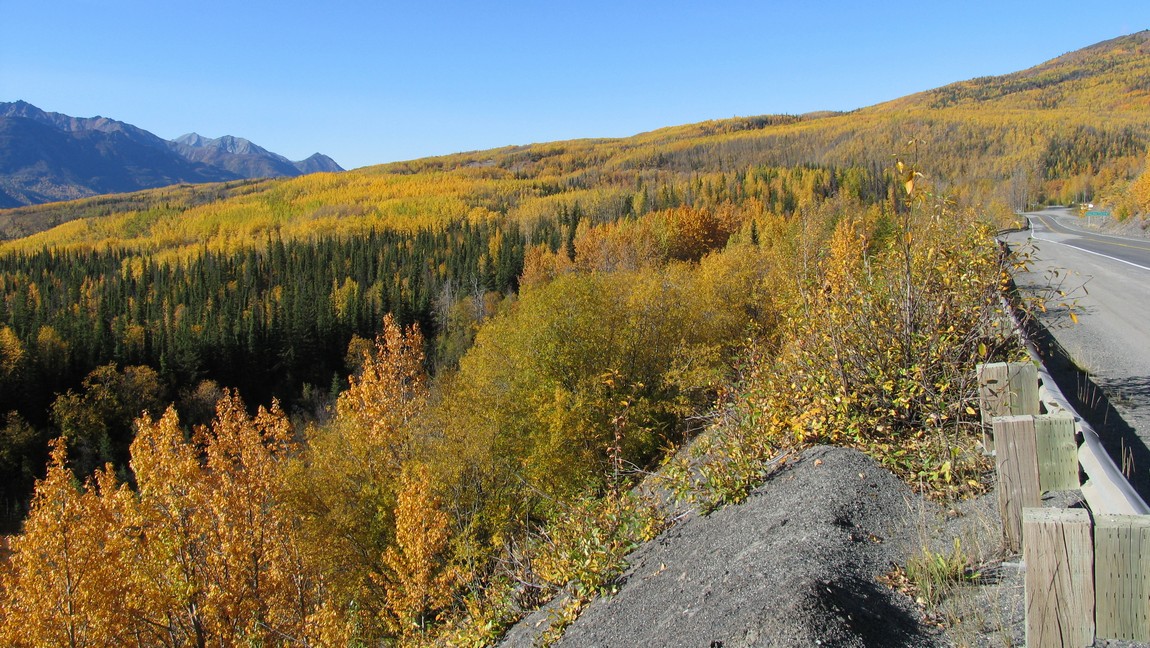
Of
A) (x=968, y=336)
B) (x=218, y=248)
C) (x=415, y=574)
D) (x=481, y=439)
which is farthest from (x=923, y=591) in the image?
(x=218, y=248)

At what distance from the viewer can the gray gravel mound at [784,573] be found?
4129 millimetres

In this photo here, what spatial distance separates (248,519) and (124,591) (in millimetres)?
2992

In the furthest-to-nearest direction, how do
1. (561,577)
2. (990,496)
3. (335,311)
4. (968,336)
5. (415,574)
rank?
(335,311), (415,574), (561,577), (968,336), (990,496)

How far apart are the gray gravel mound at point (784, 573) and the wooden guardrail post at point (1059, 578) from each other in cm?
79

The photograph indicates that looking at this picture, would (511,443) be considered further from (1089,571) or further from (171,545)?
(1089,571)

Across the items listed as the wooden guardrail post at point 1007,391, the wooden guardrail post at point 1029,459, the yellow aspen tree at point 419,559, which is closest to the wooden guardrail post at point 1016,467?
the wooden guardrail post at point 1029,459

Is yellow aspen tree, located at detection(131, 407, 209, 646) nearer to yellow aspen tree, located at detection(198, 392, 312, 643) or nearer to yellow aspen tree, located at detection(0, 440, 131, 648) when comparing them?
yellow aspen tree, located at detection(198, 392, 312, 643)

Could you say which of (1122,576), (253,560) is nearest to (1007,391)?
(1122,576)

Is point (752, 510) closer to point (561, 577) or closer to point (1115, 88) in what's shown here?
point (561, 577)

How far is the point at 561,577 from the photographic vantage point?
23.7 feet

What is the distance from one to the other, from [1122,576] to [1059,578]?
0.28m

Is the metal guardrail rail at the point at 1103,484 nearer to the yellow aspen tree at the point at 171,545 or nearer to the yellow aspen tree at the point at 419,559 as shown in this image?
the yellow aspen tree at the point at 419,559

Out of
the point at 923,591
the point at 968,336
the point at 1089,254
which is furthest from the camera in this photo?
the point at 1089,254

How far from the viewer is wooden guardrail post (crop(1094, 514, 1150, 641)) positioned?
2.90m
